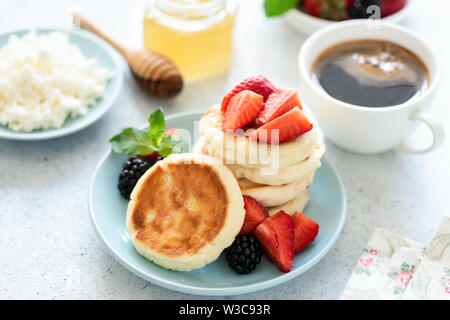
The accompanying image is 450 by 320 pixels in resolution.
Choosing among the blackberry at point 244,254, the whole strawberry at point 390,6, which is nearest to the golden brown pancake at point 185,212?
the blackberry at point 244,254

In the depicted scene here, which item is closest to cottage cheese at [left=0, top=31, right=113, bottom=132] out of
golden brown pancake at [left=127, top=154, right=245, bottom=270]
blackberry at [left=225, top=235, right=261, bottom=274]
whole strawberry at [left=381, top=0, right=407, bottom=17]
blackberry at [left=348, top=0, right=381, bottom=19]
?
golden brown pancake at [left=127, top=154, right=245, bottom=270]

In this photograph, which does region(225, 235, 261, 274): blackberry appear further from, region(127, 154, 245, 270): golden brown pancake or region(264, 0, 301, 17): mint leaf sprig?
region(264, 0, 301, 17): mint leaf sprig

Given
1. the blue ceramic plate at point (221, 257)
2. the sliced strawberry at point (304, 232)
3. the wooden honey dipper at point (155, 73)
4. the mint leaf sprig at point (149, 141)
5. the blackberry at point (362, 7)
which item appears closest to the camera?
the blue ceramic plate at point (221, 257)

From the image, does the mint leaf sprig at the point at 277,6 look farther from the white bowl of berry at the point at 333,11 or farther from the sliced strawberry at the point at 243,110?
the sliced strawberry at the point at 243,110

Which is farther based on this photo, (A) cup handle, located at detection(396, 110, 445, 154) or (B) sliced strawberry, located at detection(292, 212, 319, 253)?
(A) cup handle, located at detection(396, 110, 445, 154)

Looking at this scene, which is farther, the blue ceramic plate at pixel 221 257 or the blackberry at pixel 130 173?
the blackberry at pixel 130 173
